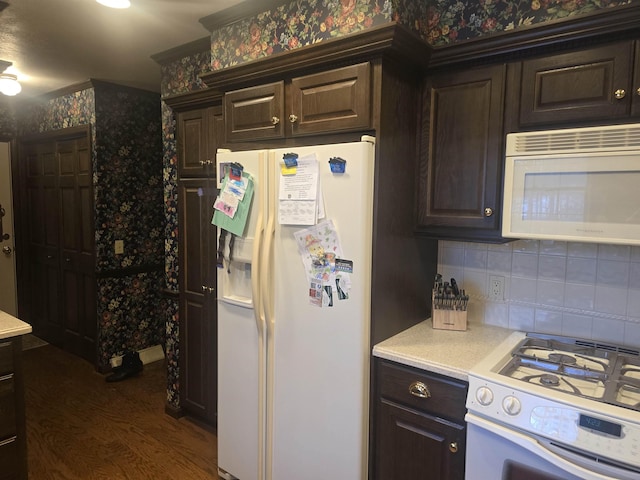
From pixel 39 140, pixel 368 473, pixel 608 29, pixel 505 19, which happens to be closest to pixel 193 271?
pixel 368 473

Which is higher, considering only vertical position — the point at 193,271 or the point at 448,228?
the point at 448,228

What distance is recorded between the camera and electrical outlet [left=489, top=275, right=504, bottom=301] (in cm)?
208

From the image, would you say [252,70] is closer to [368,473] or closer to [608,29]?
[608,29]

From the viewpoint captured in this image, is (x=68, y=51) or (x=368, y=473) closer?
(x=368, y=473)

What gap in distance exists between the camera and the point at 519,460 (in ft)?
4.67

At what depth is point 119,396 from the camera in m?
3.39

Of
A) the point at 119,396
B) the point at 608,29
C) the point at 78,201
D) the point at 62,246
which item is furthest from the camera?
the point at 62,246

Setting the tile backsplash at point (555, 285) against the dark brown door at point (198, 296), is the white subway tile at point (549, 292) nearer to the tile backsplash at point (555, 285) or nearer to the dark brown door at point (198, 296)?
the tile backsplash at point (555, 285)

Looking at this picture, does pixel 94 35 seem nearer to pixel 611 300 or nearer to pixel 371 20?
pixel 371 20

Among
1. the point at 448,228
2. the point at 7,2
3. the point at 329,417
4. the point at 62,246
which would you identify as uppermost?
the point at 7,2

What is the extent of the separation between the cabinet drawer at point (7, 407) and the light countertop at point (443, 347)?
1.55 m

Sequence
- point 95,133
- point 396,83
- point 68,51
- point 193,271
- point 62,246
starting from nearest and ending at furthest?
point 396,83 < point 193,271 < point 68,51 < point 95,133 < point 62,246

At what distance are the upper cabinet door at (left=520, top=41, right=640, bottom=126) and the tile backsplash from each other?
1.88 feet

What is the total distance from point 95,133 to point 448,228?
318 cm
